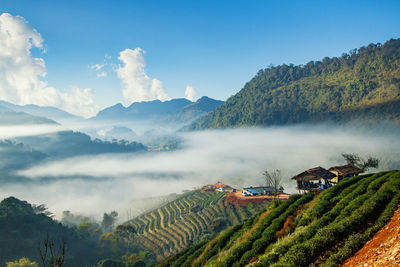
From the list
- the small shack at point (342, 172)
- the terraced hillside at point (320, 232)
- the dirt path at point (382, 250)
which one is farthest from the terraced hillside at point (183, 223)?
the dirt path at point (382, 250)

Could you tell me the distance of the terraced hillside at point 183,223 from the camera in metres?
84.4

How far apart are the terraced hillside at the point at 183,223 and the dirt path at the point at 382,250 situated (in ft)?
223

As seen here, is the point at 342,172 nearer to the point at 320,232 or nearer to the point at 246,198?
the point at 320,232

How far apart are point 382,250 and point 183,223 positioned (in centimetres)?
9653

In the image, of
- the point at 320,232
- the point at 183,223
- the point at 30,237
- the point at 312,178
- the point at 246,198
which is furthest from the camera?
the point at 246,198

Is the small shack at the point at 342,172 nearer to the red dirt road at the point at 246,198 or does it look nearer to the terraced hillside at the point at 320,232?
the terraced hillside at the point at 320,232

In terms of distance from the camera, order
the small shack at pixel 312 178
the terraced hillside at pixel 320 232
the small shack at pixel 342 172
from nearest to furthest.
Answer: the terraced hillside at pixel 320 232
the small shack at pixel 312 178
the small shack at pixel 342 172

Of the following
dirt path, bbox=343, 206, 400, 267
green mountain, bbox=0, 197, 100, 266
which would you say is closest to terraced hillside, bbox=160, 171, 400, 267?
dirt path, bbox=343, 206, 400, 267

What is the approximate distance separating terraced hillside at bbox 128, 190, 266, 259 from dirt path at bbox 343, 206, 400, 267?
67940 mm

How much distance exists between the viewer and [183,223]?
331 ft

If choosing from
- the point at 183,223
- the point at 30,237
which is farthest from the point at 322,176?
the point at 30,237

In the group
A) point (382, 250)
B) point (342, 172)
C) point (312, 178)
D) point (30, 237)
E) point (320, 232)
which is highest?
point (382, 250)

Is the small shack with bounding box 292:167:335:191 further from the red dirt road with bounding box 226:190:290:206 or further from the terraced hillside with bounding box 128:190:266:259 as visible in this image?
the red dirt road with bounding box 226:190:290:206

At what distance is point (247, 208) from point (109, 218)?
81.6 metres
